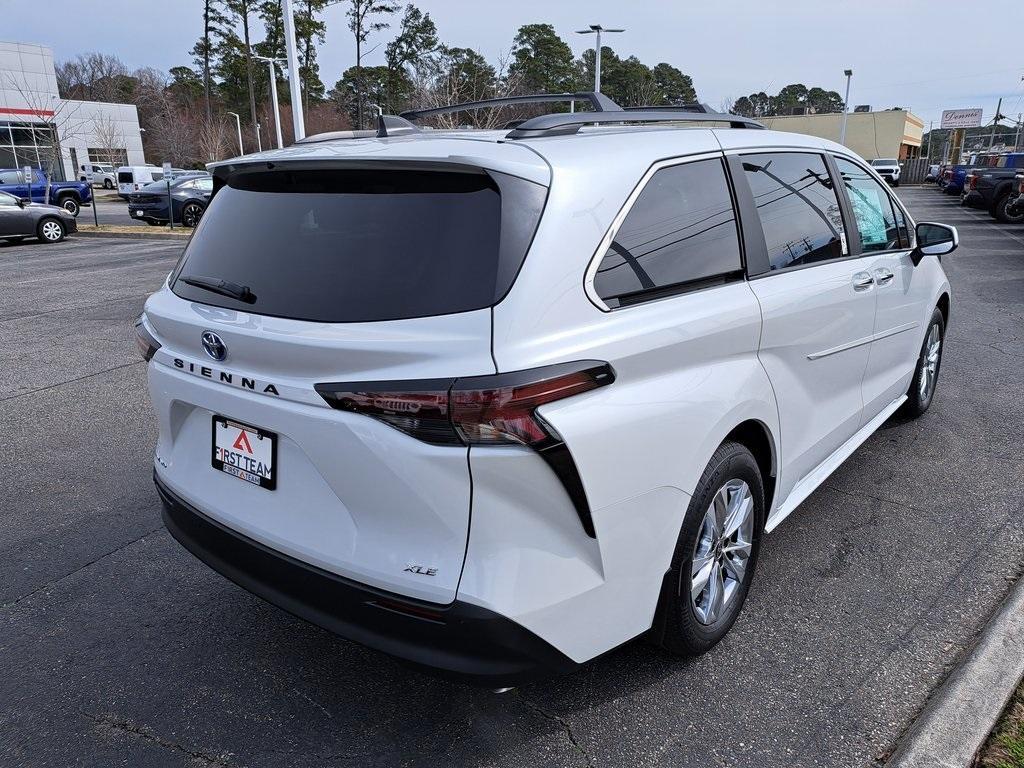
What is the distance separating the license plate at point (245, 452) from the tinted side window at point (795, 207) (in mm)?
1984

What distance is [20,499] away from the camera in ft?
14.0

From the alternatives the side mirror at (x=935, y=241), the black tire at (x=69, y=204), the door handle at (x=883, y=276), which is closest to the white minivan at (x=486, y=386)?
the door handle at (x=883, y=276)

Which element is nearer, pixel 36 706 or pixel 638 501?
pixel 638 501

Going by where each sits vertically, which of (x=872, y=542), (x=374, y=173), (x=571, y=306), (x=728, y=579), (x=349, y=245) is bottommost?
(x=872, y=542)

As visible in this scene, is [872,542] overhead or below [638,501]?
below

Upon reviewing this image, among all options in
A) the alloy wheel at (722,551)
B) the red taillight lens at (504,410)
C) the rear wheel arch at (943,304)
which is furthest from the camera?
the rear wheel arch at (943,304)

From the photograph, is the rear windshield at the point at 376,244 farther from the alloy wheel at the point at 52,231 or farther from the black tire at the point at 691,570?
the alloy wheel at the point at 52,231

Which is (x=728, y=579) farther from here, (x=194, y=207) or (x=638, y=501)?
(x=194, y=207)

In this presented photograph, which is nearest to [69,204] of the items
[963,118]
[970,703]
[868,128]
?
[970,703]

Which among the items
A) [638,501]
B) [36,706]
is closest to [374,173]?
[638,501]

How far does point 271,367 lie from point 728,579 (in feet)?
5.96

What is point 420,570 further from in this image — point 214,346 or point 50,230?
point 50,230

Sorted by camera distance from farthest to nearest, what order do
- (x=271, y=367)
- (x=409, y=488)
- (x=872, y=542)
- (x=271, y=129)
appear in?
(x=271, y=129), (x=872, y=542), (x=271, y=367), (x=409, y=488)

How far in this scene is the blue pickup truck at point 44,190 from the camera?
28.1 m
